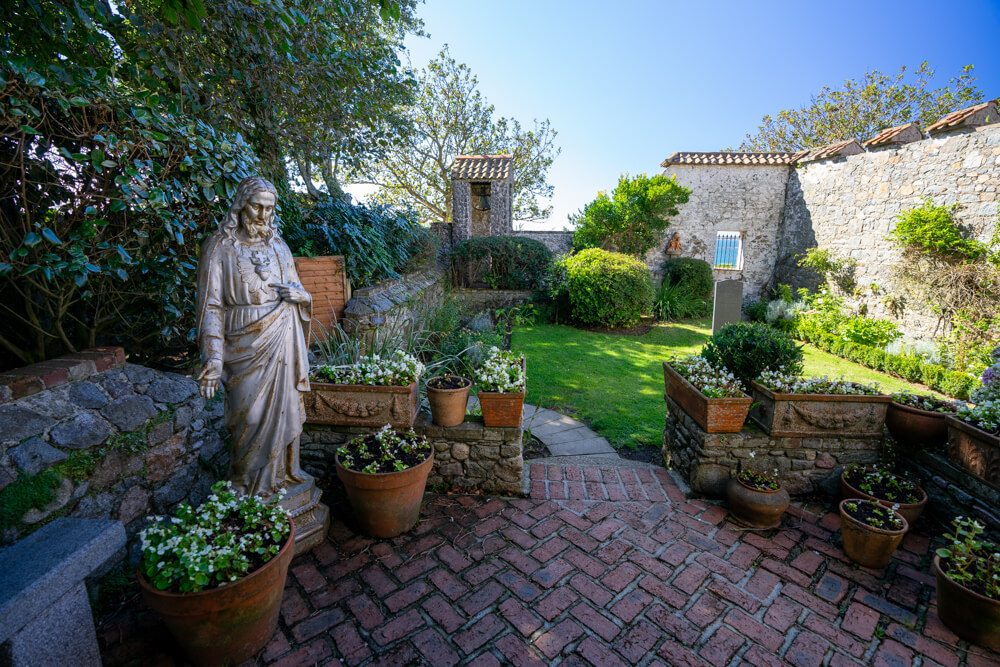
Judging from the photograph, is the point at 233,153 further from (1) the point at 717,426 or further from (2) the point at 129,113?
(1) the point at 717,426

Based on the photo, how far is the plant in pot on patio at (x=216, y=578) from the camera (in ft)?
5.84

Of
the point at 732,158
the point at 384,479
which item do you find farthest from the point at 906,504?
the point at 732,158

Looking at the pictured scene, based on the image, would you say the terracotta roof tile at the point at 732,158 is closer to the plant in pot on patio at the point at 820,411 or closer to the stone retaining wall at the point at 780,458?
the plant in pot on patio at the point at 820,411

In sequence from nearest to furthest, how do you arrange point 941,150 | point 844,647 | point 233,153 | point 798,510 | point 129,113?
point 844,647 < point 129,113 < point 233,153 < point 798,510 < point 941,150

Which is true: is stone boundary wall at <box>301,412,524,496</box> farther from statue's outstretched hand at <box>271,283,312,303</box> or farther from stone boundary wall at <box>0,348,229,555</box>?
statue's outstretched hand at <box>271,283,312,303</box>

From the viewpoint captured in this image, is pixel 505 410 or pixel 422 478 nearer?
pixel 422 478

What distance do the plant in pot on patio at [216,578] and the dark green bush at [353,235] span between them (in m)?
4.15

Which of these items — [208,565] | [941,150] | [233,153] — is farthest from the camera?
[941,150]


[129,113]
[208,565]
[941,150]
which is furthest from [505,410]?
[941,150]

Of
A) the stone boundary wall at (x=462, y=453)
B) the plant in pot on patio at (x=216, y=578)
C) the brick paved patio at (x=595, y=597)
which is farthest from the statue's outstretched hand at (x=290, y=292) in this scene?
the brick paved patio at (x=595, y=597)

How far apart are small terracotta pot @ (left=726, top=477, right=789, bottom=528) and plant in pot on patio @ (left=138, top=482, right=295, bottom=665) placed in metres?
3.12

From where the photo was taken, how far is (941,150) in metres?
8.45

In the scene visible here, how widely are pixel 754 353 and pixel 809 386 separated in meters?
0.49

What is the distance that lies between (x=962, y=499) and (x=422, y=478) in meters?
3.87
